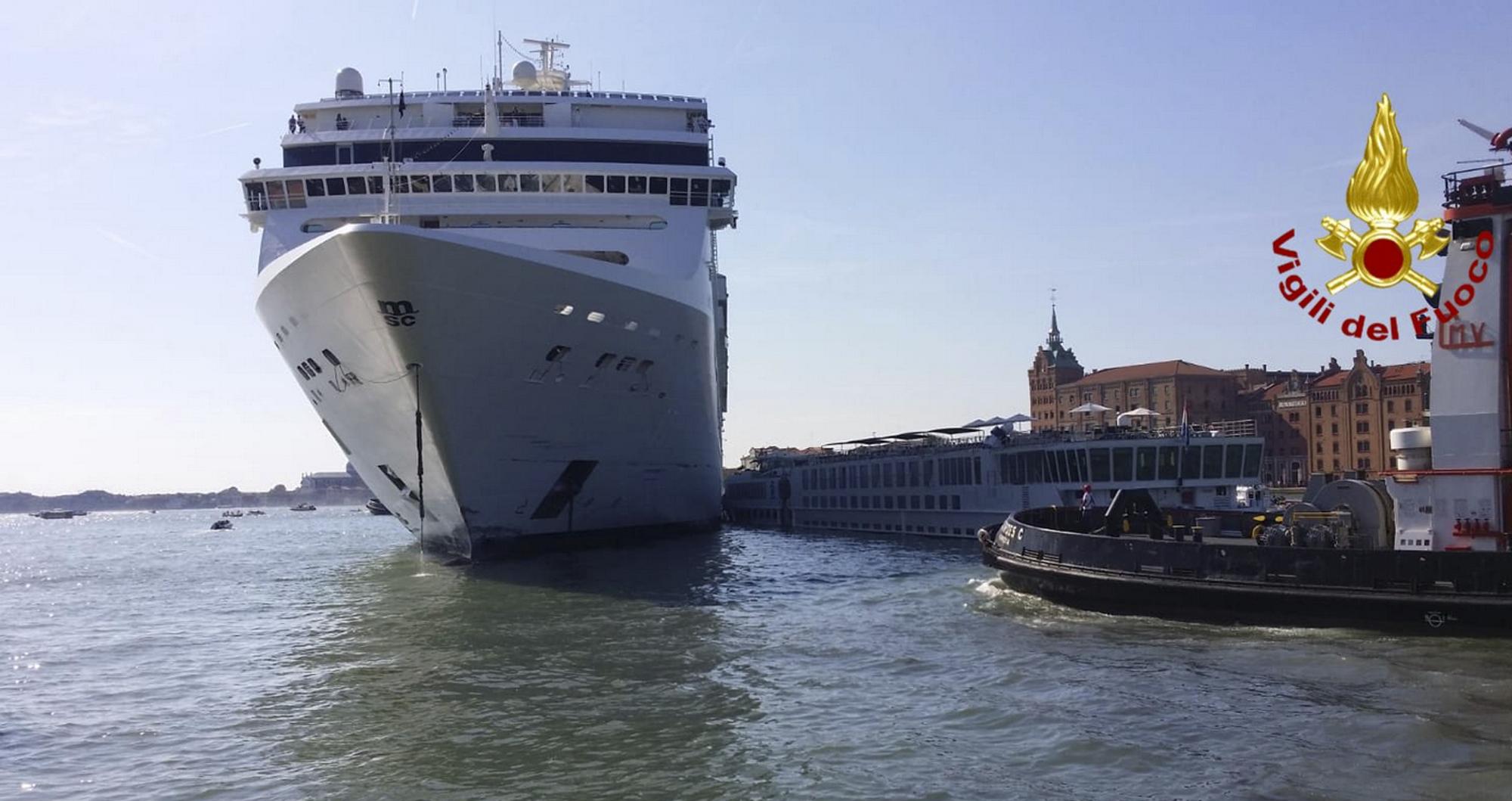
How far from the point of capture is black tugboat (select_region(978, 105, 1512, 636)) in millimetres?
18641

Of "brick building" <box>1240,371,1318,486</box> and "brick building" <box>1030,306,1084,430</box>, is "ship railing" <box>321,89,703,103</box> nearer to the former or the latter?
"brick building" <box>1240,371,1318,486</box>

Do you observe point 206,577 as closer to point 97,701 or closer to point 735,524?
point 97,701

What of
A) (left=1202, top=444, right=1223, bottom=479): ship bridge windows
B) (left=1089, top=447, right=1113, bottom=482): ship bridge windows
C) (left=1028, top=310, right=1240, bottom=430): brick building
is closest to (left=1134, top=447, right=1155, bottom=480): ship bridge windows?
(left=1089, top=447, right=1113, bottom=482): ship bridge windows

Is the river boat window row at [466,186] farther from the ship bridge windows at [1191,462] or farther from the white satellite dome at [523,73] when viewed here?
the ship bridge windows at [1191,462]

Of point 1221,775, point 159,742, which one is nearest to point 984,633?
point 1221,775

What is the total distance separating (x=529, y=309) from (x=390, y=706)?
13.3m

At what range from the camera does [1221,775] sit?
11.6 m

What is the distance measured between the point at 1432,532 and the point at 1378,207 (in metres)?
Answer: 5.75

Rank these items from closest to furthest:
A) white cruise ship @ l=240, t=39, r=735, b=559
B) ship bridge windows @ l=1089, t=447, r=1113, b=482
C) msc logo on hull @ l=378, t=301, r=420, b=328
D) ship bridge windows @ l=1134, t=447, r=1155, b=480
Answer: msc logo on hull @ l=378, t=301, r=420, b=328, white cruise ship @ l=240, t=39, r=735, b=559, ship bridge windows @ l=1134, t=447, r=1155, b=480, ship bridge windows @ l=1089, t=447, r=1113, b=482

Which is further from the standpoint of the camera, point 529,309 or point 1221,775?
point 529,309

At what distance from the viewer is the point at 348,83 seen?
42844 mm

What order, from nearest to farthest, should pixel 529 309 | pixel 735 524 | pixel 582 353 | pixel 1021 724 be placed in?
pixel 1021 724, pixel 529 309, pixel 582 353, pixel 735 524

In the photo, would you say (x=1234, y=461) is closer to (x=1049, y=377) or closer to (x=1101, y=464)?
(x=1101, y=464)

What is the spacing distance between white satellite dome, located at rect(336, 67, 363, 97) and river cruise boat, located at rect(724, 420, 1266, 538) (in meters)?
28.1
